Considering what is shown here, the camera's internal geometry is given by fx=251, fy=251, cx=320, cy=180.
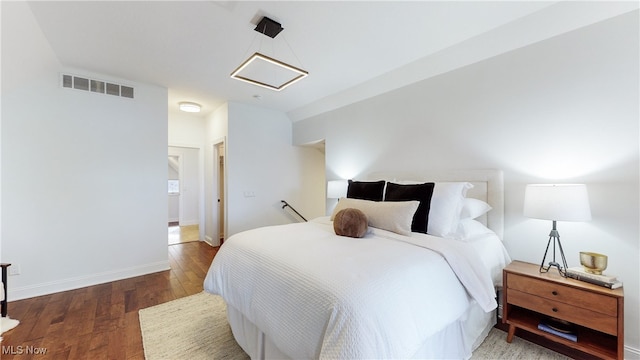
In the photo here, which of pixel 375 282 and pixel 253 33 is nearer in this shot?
pixel 375 282

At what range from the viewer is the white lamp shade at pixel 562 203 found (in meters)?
1.61

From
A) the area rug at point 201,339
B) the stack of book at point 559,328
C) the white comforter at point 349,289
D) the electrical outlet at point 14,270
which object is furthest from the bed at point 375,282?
the electrical outlet at point 14,270

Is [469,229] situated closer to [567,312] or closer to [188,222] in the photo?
[567,312]

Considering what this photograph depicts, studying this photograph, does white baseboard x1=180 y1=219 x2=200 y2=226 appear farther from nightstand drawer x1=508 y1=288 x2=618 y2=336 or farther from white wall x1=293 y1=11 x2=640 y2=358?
nightstand drawer x1=508 y1=288 x2=618 y2=336

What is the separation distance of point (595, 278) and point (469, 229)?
731 millimetres

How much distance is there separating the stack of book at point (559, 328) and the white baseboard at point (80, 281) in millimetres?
4059

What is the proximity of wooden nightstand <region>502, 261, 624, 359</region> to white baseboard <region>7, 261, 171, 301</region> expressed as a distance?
154 inches

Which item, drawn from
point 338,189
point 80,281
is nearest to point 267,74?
point 338,189

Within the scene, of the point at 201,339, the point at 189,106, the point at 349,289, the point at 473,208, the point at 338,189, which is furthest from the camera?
the point at 189,106

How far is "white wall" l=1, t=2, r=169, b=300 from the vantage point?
8.41 feet

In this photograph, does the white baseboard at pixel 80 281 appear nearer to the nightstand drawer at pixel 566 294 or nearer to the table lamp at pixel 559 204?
the nightstand drawer at pixel 566 294

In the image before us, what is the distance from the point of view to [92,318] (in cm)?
223

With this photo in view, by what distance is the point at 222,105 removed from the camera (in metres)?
4.21

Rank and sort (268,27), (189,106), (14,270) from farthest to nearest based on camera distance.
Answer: (189,106) → (14,270) → (268,27)
